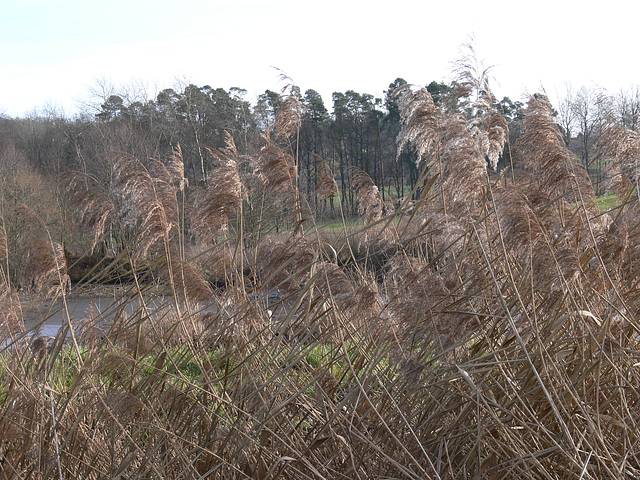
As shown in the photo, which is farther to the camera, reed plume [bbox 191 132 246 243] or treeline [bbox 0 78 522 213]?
treeline [bbox 0 78 522 213]

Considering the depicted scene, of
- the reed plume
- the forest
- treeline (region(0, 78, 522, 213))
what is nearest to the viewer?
the forest

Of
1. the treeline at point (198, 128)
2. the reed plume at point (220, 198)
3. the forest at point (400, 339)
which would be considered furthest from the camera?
the treeline at point (198, 128)

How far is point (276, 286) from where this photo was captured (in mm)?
2664

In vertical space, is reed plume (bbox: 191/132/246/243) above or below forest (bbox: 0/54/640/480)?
above

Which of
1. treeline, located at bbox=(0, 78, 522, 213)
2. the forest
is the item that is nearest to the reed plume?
the forest

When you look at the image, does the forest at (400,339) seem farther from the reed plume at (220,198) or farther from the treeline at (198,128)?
the treeline at (198,128)

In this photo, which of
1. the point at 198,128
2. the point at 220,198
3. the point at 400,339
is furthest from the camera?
the point at 198,128

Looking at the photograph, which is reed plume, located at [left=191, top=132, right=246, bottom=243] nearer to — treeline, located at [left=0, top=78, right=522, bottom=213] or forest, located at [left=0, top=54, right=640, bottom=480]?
forest, located at [left=0, top=54, right=640, bottom=480]

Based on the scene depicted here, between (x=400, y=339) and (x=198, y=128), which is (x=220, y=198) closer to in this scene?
(x=400, y=339)

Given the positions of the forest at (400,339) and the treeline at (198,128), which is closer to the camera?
the forest at (400,339)

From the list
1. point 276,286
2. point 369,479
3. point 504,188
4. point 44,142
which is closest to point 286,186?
point 276,286

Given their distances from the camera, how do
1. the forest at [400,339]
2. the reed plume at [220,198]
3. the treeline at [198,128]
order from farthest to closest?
1. the treeline at [198,128]
2. the reed plume at [220,198]
3. the forest at [400,339]

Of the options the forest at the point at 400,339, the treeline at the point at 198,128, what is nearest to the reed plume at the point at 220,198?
the forest at the point at 400,339

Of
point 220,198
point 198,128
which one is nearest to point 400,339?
point 220,198
